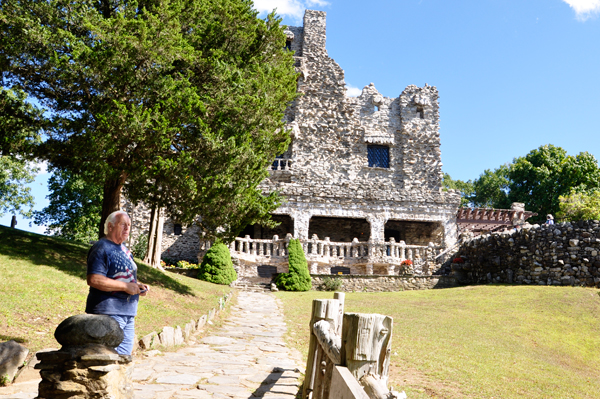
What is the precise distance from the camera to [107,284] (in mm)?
3797

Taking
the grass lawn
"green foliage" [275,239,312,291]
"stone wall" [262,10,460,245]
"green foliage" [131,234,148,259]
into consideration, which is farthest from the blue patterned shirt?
"stone wall" [262,10,460,245]

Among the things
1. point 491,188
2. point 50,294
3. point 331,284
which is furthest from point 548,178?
point 50,294

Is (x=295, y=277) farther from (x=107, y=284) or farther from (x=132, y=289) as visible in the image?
(x=107, y=284)

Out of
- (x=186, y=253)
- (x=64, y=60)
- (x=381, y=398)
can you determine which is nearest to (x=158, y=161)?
(x=64, y=60)

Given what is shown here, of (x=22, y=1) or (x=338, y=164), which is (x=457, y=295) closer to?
(x=338, y=164)

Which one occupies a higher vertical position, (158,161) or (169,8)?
(169,8)

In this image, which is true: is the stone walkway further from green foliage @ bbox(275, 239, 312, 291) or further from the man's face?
green foliage @ bbox(275, 239, 312, 291)

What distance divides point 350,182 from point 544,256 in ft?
42.6

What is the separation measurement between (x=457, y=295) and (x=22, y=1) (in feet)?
58.2

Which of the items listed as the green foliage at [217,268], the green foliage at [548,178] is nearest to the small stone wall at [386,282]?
the green foliage at [217,268]

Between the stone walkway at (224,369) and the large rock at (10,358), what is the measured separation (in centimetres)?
36

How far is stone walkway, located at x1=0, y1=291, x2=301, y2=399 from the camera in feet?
16.7

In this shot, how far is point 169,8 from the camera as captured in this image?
11633 millimetres

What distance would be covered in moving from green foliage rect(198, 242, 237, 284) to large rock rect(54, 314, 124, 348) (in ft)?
51.1
